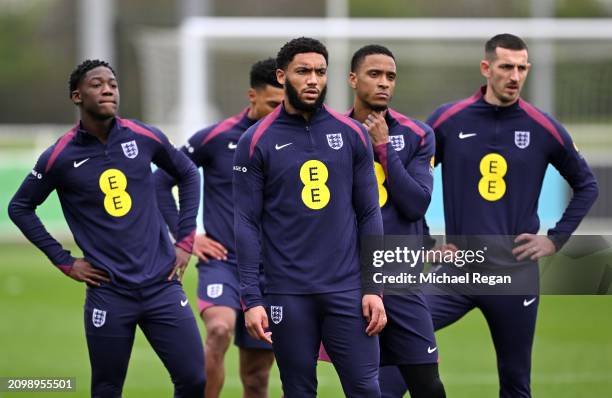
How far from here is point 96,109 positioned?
23.7ft

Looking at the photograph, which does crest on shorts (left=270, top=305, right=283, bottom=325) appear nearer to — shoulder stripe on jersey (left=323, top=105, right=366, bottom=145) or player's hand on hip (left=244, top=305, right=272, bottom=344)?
player's hand on hip (left=244, top=305, right=272, bottom=344)

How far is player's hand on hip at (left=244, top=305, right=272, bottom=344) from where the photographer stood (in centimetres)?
632

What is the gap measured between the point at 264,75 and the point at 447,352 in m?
4.71

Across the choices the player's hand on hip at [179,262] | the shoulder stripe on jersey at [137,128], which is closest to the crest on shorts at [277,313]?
the player's hand on hip at [179,262]

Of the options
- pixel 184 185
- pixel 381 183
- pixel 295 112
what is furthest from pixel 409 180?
pixel 184 185

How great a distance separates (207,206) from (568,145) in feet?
8.99

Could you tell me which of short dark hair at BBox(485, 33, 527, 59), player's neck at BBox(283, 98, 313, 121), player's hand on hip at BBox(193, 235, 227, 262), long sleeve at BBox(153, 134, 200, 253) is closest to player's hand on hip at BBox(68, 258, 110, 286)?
long sleeve at BBox(153, 134, 200, 253)

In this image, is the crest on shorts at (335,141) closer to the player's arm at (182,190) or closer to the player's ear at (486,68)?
the player's arm at (182,190)

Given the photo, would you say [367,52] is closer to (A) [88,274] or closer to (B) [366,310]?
(B) [366,310]

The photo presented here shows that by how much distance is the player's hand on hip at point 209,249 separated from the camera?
28.7ft

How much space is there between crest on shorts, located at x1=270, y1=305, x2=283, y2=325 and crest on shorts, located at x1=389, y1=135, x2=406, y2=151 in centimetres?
127

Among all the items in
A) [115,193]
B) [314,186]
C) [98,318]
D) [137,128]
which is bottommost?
[98,318]

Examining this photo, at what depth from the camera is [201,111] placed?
22391mm

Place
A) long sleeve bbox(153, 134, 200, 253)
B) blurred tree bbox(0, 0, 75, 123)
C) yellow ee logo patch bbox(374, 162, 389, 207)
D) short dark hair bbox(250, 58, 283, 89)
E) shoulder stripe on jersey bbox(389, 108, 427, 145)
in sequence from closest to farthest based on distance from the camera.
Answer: yellow ee logo patch bbox(374, 162, 389, 207)
shoulder stripe on jersey bbox(389, 108, 427, 145)
long sleeve bbox(153, 134, 200, 253)
short dark hair bbox(250, 58, 283, 89)
blurred tree bbox(0, 0, 75, 123)
